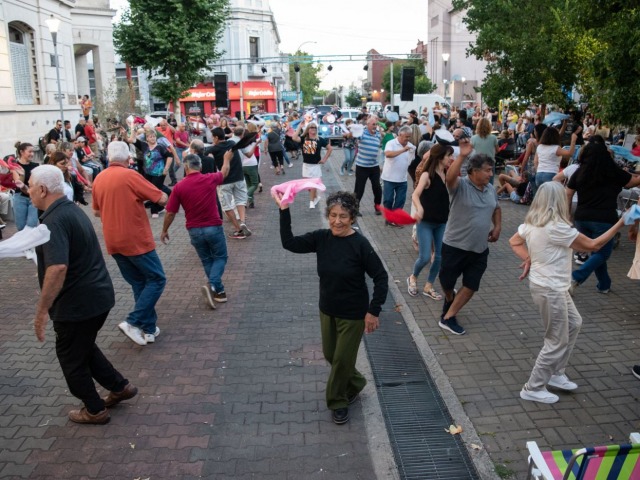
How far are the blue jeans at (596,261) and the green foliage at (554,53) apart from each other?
1814 mm

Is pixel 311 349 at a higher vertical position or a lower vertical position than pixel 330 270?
lower

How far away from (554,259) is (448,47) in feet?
210

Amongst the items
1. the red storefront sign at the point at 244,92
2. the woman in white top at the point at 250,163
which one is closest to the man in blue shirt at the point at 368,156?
the woman in white top at the point at 250,163

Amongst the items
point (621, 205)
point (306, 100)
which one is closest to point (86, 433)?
point (621, 205)

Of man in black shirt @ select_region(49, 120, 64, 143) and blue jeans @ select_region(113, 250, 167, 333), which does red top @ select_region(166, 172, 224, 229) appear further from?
man in black shirt @ select_region(49, 120, 64, 143)

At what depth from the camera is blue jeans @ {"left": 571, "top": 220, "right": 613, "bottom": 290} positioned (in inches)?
262

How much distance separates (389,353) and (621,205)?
18.9 feet

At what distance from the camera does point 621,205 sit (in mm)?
9281

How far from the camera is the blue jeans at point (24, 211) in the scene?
9.06m

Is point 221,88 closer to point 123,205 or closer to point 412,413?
point 123,205

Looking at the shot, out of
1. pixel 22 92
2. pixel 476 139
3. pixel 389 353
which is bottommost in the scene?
pixel 389 353

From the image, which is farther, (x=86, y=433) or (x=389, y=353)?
(x=389, y=353)

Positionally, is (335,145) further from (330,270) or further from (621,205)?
(330,270)

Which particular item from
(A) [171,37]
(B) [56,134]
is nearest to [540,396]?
(B) [56,134]
